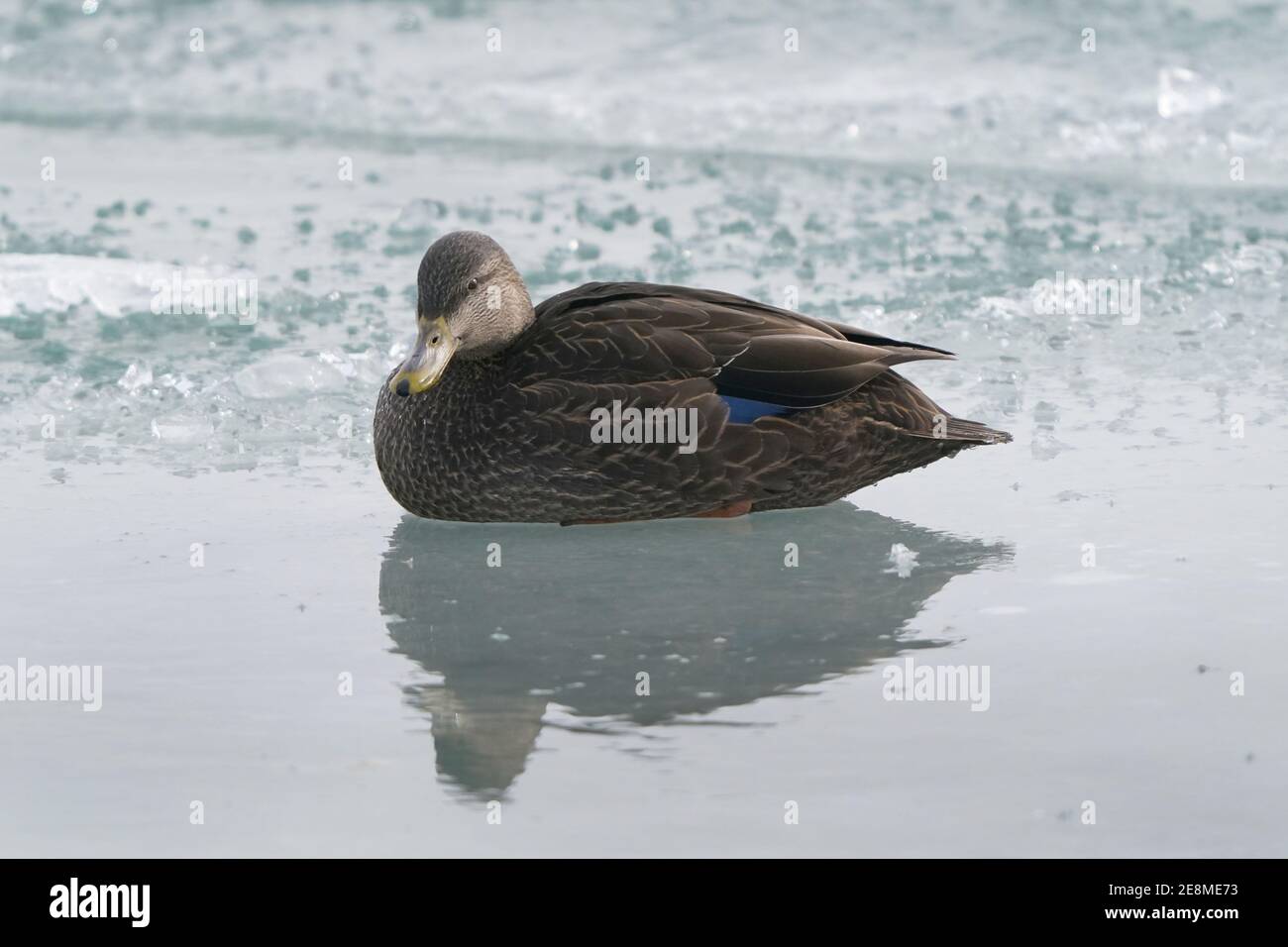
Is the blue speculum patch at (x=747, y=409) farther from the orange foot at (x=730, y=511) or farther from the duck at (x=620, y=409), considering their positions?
the orange foot at (x=730, y=511)

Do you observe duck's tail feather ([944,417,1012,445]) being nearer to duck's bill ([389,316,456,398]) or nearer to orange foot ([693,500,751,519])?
orange foot ([693,500,751,519])

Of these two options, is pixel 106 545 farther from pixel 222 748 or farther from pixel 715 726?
pixel 715 726

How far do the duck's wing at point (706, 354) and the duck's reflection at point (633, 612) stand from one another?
431 mm

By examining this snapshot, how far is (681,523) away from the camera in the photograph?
5.78 metres

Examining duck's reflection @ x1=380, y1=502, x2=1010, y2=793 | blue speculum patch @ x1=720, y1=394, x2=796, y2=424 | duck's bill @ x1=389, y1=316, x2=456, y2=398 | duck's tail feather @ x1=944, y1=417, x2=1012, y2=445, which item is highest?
duck's bill @ x1=389, y1=316, x2=456, y2=398

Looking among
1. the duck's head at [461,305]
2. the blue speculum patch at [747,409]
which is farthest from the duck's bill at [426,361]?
the blue speculum patch at [747,409]

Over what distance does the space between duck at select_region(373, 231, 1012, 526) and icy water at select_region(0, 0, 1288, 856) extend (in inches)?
5.5

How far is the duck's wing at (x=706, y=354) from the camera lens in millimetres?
5660

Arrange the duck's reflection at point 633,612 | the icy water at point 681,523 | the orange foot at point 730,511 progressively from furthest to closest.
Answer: the orange foot at point 730,511 → the duck's reflection at point 633,612 → the icy water at point 681,523

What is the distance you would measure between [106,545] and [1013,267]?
480cm

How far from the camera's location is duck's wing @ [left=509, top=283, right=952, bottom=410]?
5.66 m

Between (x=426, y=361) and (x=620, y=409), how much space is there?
60 cm

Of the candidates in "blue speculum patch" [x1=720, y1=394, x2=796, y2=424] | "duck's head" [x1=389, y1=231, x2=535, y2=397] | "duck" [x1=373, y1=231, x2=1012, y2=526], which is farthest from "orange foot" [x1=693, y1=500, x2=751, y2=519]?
"duck's head" [x1=389, y1=231, x2=535, y2=397]

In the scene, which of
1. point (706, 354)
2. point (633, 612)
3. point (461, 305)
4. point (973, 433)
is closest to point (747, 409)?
point (706, 354)
